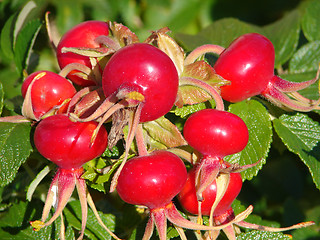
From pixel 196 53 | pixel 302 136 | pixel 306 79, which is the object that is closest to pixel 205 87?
pixel 196 53

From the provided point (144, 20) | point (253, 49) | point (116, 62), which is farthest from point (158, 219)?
point (144, 20)

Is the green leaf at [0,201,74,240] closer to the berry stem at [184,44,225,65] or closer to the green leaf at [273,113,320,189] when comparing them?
the berry stem at [184,44,225,65]

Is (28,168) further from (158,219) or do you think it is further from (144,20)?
(144,20)

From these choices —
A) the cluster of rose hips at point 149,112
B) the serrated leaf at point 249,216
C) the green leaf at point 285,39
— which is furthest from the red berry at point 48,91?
the green leaf at point 285,39

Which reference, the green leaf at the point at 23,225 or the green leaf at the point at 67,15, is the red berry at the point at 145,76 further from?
the green leaf at the point at 67,15

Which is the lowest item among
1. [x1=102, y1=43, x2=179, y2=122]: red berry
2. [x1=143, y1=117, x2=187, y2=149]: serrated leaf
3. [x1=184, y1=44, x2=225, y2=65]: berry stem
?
[x1=143, y1=117, x2=187, y2=149]: serrated leaf

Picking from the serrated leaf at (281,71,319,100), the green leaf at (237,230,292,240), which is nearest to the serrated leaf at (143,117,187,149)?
the green leaf at (237,230,292,240)

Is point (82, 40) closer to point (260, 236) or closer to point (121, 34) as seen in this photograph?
point (121, 34)
